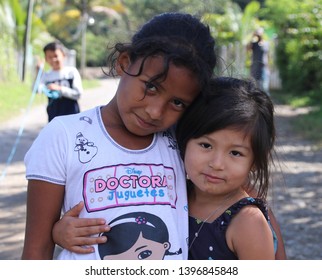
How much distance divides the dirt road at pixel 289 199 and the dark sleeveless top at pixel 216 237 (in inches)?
22.3

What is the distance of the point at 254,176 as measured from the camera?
1832 millimetres

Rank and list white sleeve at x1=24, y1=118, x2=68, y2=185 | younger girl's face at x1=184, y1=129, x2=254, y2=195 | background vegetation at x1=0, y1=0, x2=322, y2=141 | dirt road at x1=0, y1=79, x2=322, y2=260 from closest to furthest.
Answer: white sleeve at x1=24, y1=118, x2=68, y2=185 < younger girl's face at x1=184, y1=129, x2=254, y2=195 < dirt road at x1=0, y1=79, x2=322, y2=260 < background vegetation at x1=0, y1=0, x2=322, y2=141

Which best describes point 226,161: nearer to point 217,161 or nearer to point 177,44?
point 217,161

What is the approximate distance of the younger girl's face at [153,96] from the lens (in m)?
1.64

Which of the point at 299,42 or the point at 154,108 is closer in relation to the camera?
the point at 154,108

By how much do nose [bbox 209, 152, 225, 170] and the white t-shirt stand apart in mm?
140

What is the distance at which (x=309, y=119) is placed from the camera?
35.2 feet

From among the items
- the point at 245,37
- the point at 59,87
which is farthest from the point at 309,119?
the point at 245,37

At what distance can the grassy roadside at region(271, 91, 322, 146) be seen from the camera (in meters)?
9.31

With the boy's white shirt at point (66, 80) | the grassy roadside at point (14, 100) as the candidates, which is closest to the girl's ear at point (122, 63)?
the boy's white shirt at point (66, 80)

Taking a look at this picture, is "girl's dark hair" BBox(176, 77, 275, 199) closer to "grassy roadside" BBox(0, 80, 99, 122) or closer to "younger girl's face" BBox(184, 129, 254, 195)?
"younger girl's face" BBox(184, 129, 254, 195)

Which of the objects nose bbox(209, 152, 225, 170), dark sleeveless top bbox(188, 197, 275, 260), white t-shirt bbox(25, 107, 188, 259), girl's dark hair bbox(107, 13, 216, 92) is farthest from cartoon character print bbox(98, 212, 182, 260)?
girl's dark hair bbox(107, 13, 216, 92)

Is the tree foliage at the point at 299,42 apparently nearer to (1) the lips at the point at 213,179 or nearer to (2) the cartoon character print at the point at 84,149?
(1) the lips at the point at 213,179

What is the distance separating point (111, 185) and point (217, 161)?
0.31 m
